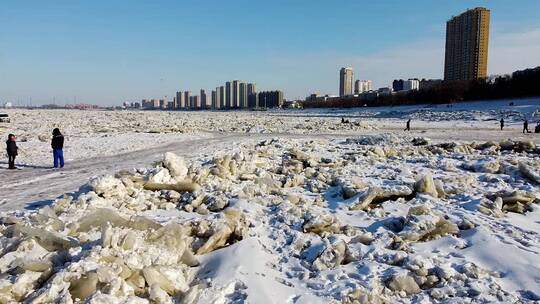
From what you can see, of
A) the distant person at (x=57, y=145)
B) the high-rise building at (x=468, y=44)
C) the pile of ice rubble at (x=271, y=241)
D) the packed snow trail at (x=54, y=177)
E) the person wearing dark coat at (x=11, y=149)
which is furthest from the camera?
the high-rise building at (x=468, y=44)

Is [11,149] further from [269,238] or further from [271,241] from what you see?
[271,241]

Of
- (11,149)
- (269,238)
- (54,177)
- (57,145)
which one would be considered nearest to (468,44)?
(57,145)

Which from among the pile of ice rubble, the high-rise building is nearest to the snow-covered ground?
the pile of ice rubble

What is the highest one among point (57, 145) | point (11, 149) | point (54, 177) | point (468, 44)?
point (468, 44)

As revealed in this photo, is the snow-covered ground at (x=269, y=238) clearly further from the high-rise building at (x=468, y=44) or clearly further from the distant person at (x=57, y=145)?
the high-rise building at (x=468, y=44)

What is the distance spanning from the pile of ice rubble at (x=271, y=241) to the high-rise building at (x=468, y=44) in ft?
425

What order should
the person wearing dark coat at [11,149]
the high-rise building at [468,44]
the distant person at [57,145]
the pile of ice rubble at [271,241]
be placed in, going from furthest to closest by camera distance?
1. the high-rise building at [468,44]
2. the distant person at [57,145]
3. the person wearing dark coat at [11,149]
4. the pile of ice rubble at [271,241]

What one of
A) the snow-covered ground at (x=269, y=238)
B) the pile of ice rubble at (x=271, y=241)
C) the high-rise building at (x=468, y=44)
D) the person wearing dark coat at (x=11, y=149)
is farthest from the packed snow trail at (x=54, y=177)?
the high-rise building at (x=468, y=44)

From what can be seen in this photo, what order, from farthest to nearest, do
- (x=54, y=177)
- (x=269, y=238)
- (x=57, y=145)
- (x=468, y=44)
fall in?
(x=468, y=44)
(x=57, y=145)
(x=54, y=177)
(x=269, y=238)

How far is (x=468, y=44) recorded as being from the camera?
5143 inches

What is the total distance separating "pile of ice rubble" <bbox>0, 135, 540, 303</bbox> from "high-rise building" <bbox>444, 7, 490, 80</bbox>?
129425 millimetres

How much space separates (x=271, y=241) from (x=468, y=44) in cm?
14300

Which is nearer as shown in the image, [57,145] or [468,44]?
[57,145]

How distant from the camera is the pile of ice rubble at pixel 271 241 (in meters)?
5.50
